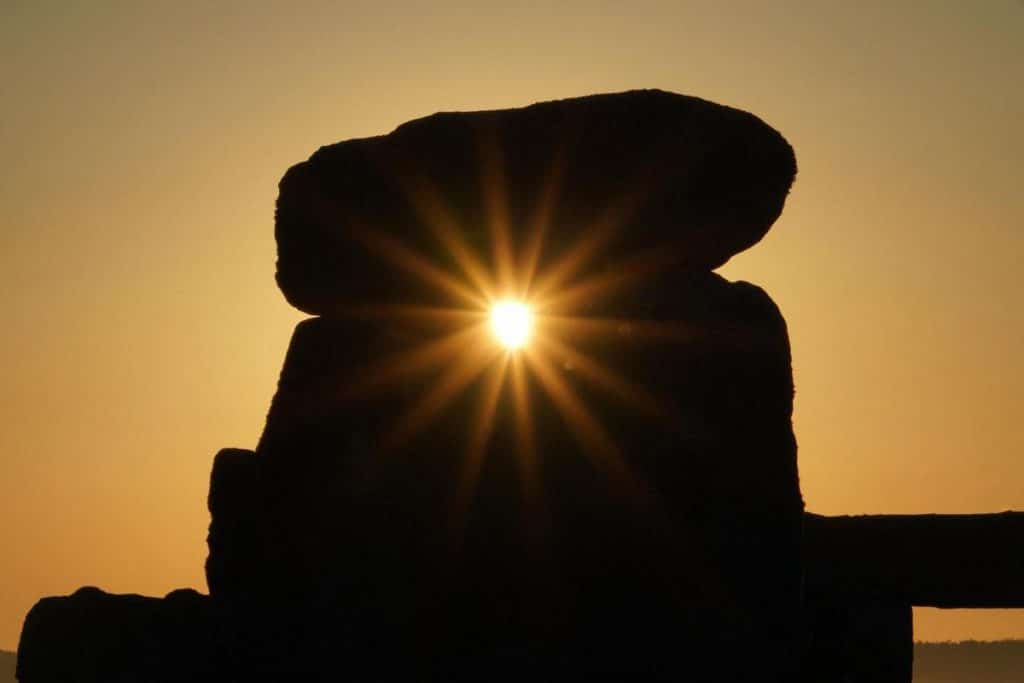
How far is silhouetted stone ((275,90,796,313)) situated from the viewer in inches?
318

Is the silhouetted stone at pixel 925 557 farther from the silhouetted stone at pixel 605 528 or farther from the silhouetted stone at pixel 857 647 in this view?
the silhouetted stone at pixel 605 528

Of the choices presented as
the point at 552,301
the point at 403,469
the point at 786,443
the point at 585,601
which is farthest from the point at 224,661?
the point at 786,443

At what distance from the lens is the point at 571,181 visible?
816 cm

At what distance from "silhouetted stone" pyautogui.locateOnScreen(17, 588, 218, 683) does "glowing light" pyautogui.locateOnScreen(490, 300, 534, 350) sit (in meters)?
1.90

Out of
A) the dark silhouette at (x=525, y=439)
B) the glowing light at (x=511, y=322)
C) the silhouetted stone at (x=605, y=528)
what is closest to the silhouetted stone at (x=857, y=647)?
the dark silhouette at (x=525, y=439)

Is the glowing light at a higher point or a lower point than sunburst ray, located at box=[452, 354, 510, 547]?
higher

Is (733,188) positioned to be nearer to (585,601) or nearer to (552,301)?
(552,301)

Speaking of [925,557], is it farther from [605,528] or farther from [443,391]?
[443,391]

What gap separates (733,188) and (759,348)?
30.2 inches

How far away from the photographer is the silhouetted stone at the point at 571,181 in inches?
318

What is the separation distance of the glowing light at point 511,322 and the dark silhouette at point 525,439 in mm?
74

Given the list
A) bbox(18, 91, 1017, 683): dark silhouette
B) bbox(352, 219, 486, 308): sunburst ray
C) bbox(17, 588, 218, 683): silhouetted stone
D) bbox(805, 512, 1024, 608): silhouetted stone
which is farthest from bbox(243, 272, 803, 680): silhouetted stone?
bbox(805, 512, 1024, 608): silhouetted stone

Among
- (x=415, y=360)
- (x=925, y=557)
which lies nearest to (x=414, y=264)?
(x=415, y=360)

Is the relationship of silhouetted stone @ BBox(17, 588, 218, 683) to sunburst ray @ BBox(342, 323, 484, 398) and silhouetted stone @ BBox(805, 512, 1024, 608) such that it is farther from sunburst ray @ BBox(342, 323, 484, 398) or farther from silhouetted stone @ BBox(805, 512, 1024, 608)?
silhouetted stone @ BBox(805, 512, 1024, 608)
